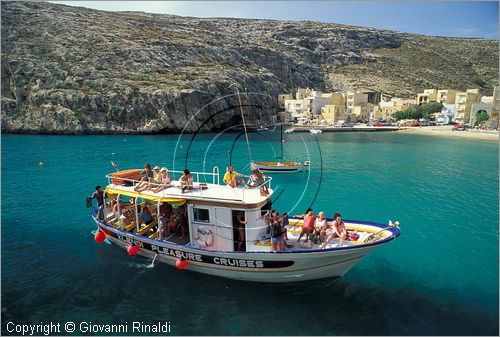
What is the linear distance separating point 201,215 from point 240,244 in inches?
74.9

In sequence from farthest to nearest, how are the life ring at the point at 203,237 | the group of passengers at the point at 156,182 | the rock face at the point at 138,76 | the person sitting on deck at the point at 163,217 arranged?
the rock face at the point at 138,76 < the group of passengers at the point at 156,182 < the person sitting on deck at the point at 163,217 < the life ring at the point at 203,237

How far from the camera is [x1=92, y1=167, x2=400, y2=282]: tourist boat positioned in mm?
11242

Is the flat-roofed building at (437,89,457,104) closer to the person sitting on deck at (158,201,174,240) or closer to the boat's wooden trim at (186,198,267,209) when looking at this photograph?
the boat's wooden trim at (186,198,267,209)

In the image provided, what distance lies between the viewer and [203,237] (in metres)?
12.3

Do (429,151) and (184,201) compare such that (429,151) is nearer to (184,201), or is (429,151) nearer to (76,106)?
(184,201)

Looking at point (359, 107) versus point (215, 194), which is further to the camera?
point (359, 107)

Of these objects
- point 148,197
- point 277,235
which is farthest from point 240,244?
point 148,197

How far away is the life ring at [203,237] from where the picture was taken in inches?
477

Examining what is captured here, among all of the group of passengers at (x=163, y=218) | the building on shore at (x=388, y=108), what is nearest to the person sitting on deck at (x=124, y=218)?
the group of passengers at (x=163, y=218)

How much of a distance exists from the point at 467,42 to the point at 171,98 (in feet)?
567

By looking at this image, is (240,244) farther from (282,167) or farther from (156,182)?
(282,167)

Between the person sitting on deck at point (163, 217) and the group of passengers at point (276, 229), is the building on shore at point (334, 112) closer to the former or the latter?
the person sitting on deck at point (163, 217)

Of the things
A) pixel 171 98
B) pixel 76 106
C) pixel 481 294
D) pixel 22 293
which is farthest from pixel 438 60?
pixel 22 293

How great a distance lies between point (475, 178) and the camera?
106 feet
